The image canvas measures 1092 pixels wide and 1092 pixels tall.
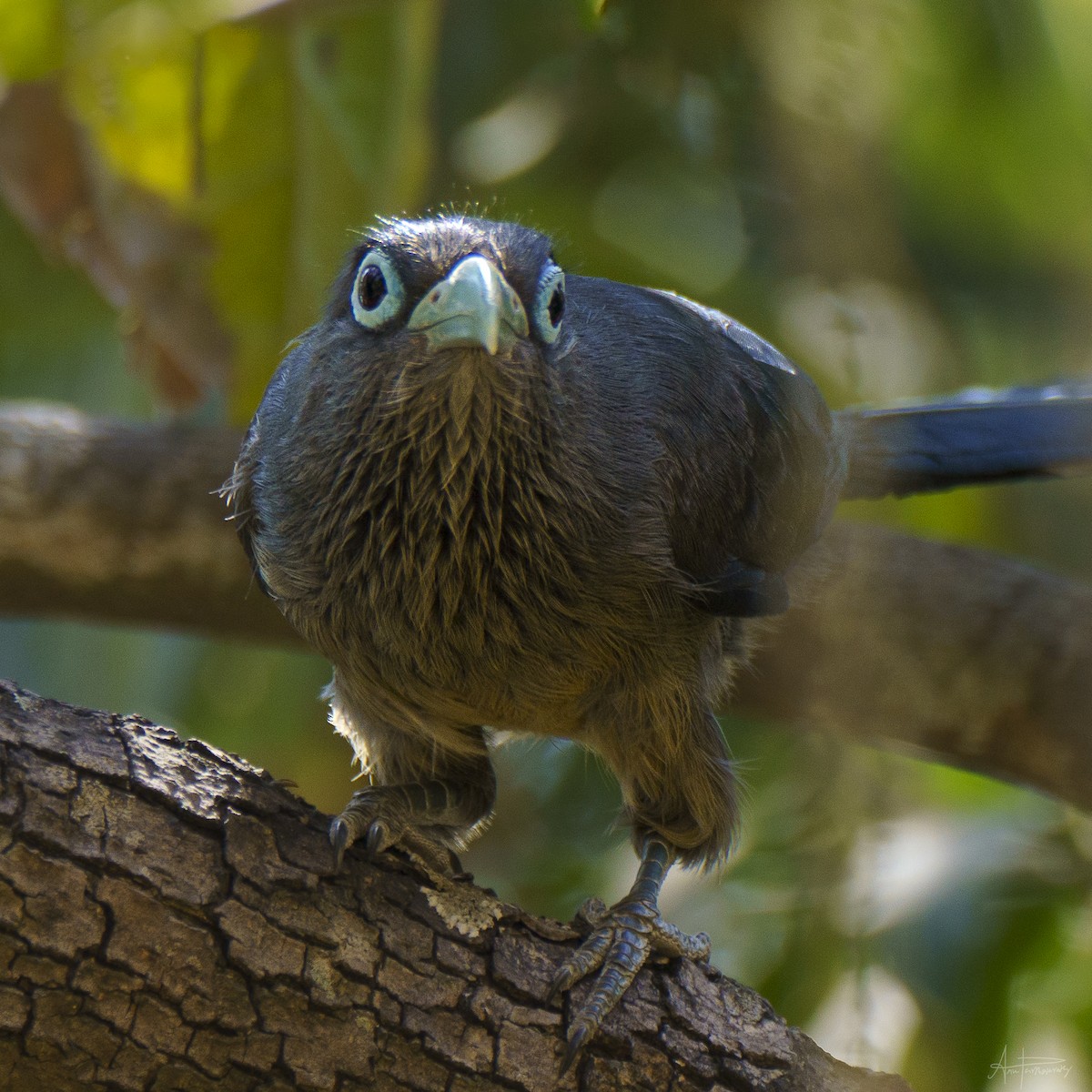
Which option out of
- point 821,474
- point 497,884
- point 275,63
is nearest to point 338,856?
point 821,474

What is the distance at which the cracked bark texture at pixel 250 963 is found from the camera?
7.64 feet

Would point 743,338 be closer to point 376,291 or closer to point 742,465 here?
point 742,465

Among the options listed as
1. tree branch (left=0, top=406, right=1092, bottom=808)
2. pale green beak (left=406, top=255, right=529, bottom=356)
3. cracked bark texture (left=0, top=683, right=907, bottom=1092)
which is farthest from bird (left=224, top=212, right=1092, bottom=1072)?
tree branch (left=0, top=406, right=1092, bottom=808)

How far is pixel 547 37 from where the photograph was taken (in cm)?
607

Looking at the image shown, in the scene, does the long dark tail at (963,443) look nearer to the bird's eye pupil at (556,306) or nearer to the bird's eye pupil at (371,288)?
the bird's eye pupil at (556,306)

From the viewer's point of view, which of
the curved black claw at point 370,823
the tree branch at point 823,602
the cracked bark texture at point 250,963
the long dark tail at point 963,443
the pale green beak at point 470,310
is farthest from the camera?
the tree branch at point 823,602

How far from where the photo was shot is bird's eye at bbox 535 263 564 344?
2947mm

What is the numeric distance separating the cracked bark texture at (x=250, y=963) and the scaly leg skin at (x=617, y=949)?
0.14 ft

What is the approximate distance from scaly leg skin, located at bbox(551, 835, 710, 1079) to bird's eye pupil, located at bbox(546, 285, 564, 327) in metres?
1.35

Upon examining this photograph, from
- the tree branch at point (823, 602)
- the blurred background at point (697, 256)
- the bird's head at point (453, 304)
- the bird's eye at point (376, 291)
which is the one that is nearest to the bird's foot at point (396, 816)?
the blurred background at point (697, 256)

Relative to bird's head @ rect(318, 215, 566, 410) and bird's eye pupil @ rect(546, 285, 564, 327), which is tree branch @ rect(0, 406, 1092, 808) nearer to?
bird's eye pupil @ rect(546, 285, 564, 327)

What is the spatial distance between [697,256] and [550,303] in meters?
3.54

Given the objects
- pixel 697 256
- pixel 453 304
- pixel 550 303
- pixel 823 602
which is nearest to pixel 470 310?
pixel 453 304

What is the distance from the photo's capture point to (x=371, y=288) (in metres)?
2.97
